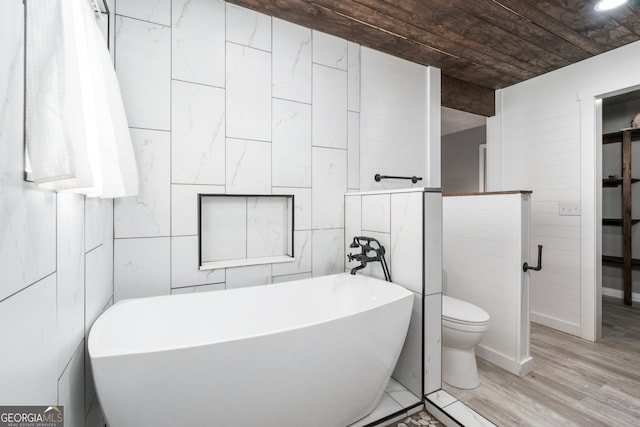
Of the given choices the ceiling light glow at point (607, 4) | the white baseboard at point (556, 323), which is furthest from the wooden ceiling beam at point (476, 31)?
the white baseboard at point (556, 323)

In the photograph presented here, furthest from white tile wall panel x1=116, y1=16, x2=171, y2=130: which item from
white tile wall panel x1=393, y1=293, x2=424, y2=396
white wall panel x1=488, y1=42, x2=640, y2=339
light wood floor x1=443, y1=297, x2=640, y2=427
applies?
white wall panel x1=488, y1=42, x2=640, y2=339

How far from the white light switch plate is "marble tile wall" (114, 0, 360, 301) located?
1967mm

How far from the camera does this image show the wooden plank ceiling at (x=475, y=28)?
189cm

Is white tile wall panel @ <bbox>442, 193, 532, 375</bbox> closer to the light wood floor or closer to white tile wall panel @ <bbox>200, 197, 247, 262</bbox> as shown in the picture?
the light wood floor

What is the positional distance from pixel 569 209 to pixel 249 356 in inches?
119

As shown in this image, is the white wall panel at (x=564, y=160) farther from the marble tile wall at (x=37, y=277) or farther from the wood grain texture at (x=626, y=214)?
the marble tile wall at (x=37, y=277)

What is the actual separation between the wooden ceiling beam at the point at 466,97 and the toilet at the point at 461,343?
205 centimetres

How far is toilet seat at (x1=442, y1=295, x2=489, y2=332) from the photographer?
1.75 metres

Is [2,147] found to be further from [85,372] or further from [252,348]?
[85,372]

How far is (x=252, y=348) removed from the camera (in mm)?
1026

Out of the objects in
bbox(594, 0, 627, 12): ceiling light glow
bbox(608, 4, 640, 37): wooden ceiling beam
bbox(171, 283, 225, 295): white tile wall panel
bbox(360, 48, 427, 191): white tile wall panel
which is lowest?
bbox(171, 283, 225, 295): white tile wall panel

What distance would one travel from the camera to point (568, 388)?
1.77m

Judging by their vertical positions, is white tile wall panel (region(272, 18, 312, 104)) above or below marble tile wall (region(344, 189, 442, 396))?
above

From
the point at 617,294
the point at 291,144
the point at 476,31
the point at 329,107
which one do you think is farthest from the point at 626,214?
the point at 291,144
